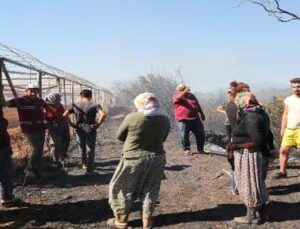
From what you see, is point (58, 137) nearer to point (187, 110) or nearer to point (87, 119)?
point (87, 119)

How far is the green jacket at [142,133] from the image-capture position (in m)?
5.34

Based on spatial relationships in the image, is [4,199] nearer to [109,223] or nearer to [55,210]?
[55,210]

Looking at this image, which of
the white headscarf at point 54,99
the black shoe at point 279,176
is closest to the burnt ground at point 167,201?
the black shoe at point 279,176

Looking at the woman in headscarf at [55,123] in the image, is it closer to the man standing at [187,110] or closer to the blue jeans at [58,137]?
the blue jeans at [58,137]

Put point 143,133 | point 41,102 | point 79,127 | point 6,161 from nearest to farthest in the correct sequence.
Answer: point 143,133 < point 6,161 < point 41,102 < point 79,127

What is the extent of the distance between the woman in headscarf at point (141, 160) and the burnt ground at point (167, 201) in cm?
39

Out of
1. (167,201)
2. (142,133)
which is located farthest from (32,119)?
(142,133)

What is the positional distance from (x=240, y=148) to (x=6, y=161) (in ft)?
10.2

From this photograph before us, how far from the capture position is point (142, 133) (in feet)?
17.6

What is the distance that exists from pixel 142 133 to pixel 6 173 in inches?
86.1

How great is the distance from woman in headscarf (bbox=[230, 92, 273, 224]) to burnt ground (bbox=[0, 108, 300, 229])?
1.07 ft

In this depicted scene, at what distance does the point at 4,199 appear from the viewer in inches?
252

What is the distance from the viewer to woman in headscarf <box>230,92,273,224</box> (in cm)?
554

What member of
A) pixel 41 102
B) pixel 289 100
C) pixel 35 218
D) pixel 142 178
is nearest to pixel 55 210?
pixel 35 218
